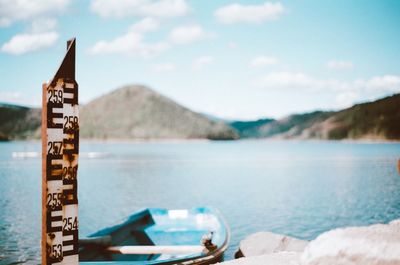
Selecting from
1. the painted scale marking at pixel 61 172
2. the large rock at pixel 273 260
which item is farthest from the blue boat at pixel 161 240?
the painted scale marking at pixel 61 172

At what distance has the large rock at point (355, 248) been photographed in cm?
495

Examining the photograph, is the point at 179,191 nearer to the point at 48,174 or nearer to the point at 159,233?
the point at 159,233

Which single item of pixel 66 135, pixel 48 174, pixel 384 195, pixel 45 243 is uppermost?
pixel 66 135

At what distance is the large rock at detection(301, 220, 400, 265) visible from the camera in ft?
16.3

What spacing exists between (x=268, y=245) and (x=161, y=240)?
4244 millimetres

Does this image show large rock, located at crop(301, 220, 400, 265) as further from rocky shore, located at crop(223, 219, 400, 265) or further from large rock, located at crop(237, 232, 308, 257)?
large rock, located at crop(237, 232, 308, 257)

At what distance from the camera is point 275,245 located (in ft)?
45.6

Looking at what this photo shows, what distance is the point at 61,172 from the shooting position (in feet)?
19.6

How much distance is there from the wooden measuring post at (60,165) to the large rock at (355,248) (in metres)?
3.41

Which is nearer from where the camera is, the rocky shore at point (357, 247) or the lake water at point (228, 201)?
the rocky shore at point (357, 247)

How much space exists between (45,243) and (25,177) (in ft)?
188

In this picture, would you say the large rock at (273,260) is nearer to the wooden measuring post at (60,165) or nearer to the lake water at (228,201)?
the wooden measuring post at (60,165)

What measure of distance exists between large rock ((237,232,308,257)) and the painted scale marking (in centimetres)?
878

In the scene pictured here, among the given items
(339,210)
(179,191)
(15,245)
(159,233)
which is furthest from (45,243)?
(179,191)
